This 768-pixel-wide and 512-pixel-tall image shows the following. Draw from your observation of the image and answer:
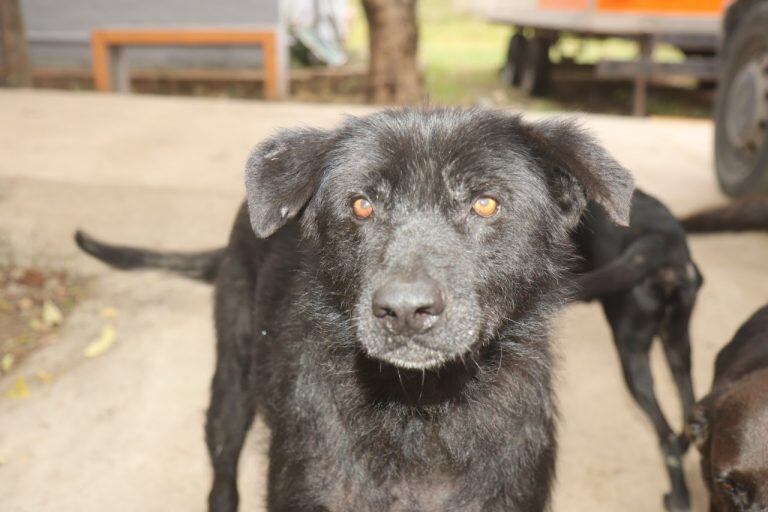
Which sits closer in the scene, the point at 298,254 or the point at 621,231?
the point at 298,254

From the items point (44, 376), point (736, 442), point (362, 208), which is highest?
point (362, 208)

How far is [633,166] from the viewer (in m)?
7.94

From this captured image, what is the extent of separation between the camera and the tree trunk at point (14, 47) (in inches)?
491

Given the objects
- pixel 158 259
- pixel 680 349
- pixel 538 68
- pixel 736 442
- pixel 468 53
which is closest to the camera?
pixel 736 442

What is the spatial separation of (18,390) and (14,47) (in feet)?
31.0

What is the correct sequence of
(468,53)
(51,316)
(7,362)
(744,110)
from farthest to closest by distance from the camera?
1. (468,53)
2. (744,110)
3. (51,316)
4. (7,362)

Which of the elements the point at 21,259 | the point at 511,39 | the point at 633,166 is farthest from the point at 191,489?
the point at 511,39

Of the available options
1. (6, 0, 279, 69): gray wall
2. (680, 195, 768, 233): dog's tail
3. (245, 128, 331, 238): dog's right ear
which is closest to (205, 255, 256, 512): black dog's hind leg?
(245, 128, 331, 238): dog's right ear

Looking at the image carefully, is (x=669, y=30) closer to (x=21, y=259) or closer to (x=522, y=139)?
(x=21, y=259)

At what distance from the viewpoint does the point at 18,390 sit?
4566 mm

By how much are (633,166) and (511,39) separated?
9.65 meters

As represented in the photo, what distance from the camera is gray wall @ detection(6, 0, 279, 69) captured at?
14141 millimetres

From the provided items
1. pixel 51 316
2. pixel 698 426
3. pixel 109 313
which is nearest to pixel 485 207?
pixel 698 426

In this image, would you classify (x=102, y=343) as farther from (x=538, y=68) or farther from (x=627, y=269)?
(x=538, y=68)
